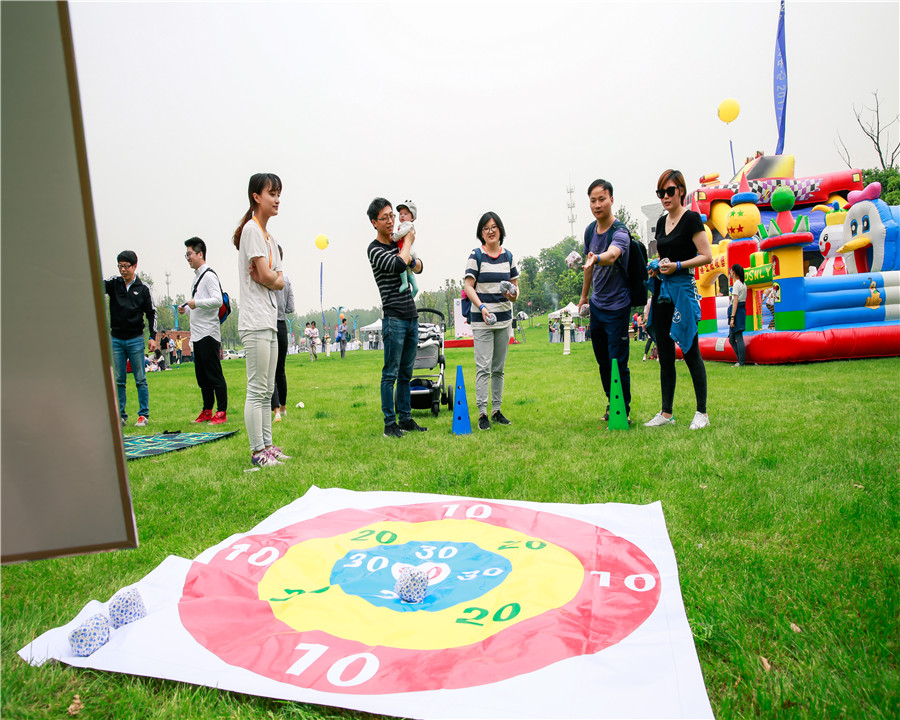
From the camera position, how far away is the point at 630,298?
479 cm

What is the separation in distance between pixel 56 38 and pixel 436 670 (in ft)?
5.36

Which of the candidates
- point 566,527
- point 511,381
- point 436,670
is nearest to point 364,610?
point 436,670

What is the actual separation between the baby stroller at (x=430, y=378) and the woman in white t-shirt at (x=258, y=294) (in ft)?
7.01

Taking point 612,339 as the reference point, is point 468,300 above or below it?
above

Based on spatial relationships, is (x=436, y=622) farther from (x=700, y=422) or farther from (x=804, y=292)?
(x=804, y=292)

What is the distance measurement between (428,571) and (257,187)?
2.93 m

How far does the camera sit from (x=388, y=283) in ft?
16.3

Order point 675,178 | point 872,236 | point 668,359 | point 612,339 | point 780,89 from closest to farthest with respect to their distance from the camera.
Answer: point 675,178, point 668,359, point 612,339, point 872,236, point 780,89

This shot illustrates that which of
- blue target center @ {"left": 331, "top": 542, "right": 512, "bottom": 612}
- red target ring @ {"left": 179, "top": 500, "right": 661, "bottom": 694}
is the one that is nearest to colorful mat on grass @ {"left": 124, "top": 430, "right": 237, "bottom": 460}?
red target ring @ {"left": 179, "top": 500, "right": 661, "bottom": 694}

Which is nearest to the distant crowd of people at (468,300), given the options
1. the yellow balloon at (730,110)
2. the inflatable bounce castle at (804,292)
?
the inflatable bounce castle at (804,292)

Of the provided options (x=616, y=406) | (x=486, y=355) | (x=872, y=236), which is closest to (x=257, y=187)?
(x=486, y=355)

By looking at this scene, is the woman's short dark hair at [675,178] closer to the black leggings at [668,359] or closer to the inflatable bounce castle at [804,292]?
the black leggings at [668,359]

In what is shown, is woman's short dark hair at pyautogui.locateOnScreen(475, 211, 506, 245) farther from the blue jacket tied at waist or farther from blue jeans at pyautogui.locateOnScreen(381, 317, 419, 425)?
the blue jacket tied at waist

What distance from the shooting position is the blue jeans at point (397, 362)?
4961 millimetres
